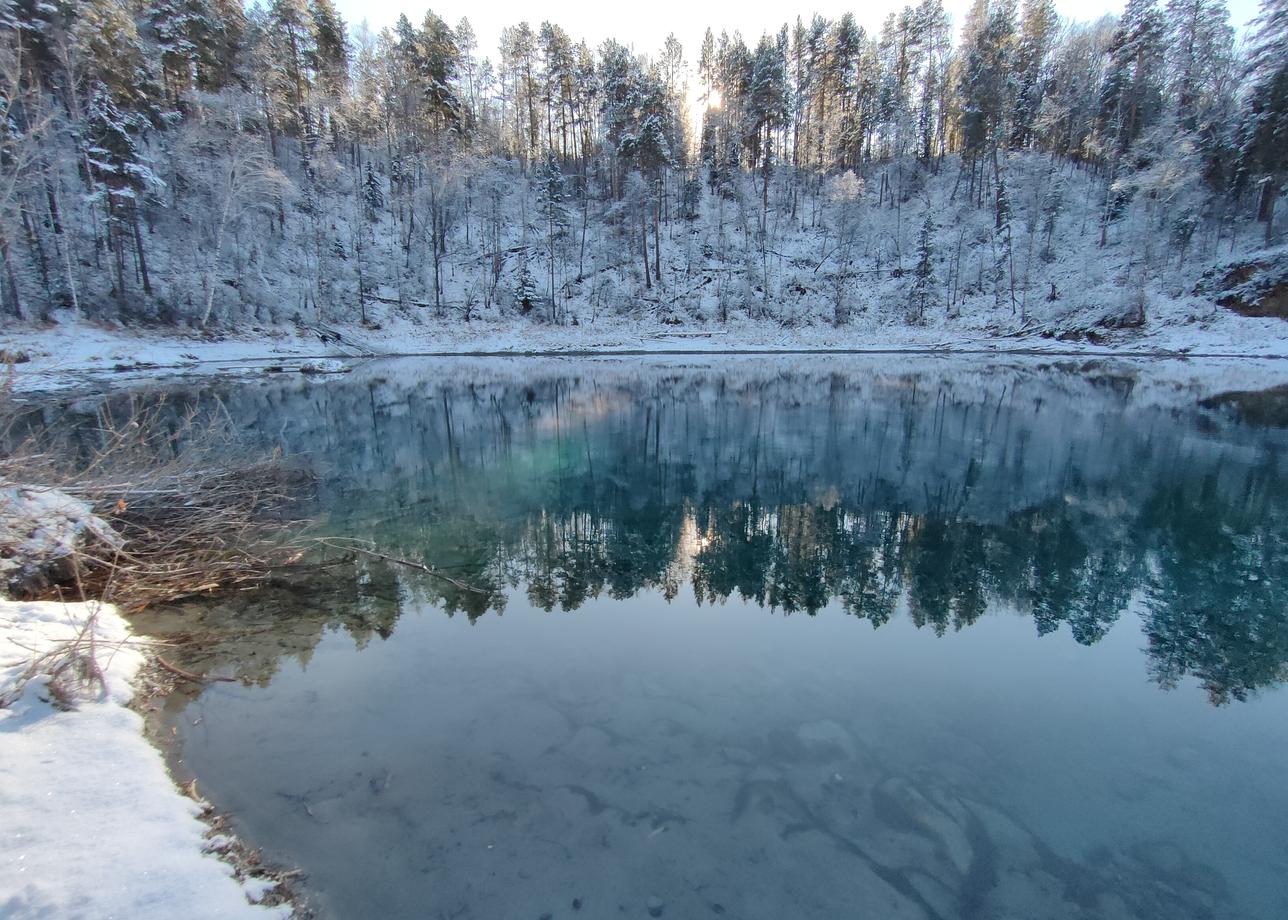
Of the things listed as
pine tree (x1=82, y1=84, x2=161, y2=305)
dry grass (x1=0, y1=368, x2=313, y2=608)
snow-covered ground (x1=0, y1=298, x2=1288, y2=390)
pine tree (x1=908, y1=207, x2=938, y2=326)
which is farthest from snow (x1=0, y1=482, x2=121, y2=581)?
pine tree (x1=908, y1=207, x2=938, y2=326)

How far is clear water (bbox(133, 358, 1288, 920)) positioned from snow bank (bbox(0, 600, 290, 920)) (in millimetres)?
487

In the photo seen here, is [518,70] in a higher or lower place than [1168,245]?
higher

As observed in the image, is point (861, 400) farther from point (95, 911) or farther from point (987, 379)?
point (95, 911)

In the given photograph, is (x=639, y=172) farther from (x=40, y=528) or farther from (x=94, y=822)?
(x=94, y=822)

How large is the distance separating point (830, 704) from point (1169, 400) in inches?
1064

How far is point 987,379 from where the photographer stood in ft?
102

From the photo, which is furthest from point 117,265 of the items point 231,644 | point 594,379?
point 231,644

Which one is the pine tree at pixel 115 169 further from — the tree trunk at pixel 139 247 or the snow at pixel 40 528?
the snow at pixel 40 528

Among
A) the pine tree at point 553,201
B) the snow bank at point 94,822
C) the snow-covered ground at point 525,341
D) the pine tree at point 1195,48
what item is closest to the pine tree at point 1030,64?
the pine tree at point 1195,48

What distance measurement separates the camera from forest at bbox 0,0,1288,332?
37.0m

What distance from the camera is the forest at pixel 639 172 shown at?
37.0 m

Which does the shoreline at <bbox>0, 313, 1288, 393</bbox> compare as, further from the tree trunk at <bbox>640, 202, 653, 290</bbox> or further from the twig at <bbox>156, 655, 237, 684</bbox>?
the twig at <bbox>156, 655, 237, 684</bbox>

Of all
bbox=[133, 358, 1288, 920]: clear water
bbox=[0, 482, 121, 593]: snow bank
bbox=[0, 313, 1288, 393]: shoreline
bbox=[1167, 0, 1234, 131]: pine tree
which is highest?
bbox=[1167, 0, 1234, 131]: pine tree

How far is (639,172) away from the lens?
185 feet
